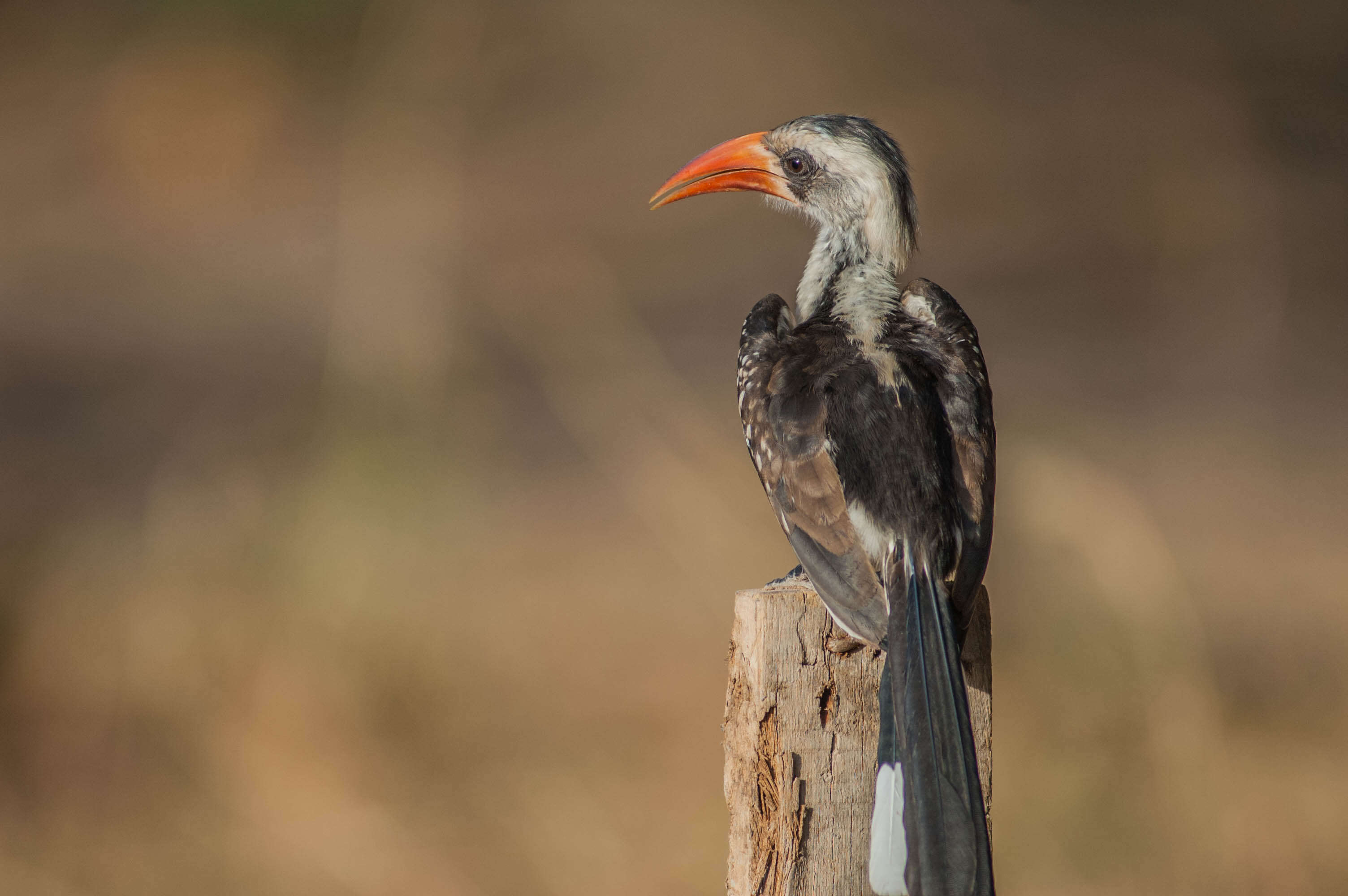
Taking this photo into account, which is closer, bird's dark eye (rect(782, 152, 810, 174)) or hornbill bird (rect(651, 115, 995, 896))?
hornbill bird (rect(651, 115, 995, 896))

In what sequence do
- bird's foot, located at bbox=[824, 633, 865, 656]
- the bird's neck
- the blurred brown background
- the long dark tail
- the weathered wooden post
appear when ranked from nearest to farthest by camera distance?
the long dark tail → the weathered wooden post → bird's foot, located at bbox=[824, 633, 865, 656] → the bird's neck → the blurred brown background

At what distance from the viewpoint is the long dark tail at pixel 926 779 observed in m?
1.76

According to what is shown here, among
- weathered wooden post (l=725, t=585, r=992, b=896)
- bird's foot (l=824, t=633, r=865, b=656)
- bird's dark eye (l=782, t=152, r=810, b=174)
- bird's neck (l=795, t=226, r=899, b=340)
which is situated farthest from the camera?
bird's dark eye (l=782, t=152, r=810, b=174)

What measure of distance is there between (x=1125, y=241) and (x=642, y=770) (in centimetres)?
722

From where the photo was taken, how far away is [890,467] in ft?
7.52

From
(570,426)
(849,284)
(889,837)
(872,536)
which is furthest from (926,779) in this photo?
(570,426)

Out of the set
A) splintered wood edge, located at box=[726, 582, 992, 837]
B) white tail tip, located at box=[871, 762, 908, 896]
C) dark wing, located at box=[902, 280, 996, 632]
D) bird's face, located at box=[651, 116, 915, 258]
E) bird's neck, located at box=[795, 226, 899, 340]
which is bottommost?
white tail tip, located at box=[871, 762, 908, 896]

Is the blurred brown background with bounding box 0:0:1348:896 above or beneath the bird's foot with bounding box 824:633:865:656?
above

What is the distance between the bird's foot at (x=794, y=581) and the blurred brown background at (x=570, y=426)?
2087 mm

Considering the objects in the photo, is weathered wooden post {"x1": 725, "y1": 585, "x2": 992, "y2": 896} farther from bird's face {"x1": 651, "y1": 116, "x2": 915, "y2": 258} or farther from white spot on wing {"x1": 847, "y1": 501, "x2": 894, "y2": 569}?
bird's face {"x1": 651, "y1": 116, "x2": 915, "y2": 258}

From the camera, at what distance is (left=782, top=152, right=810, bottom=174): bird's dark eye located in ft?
10.7

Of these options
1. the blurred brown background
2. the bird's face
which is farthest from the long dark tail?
the blurred brown background

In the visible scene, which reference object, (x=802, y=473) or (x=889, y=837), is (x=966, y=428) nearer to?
(x=802, y=473)

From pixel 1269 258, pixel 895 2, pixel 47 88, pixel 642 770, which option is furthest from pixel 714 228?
pixel 642 770
